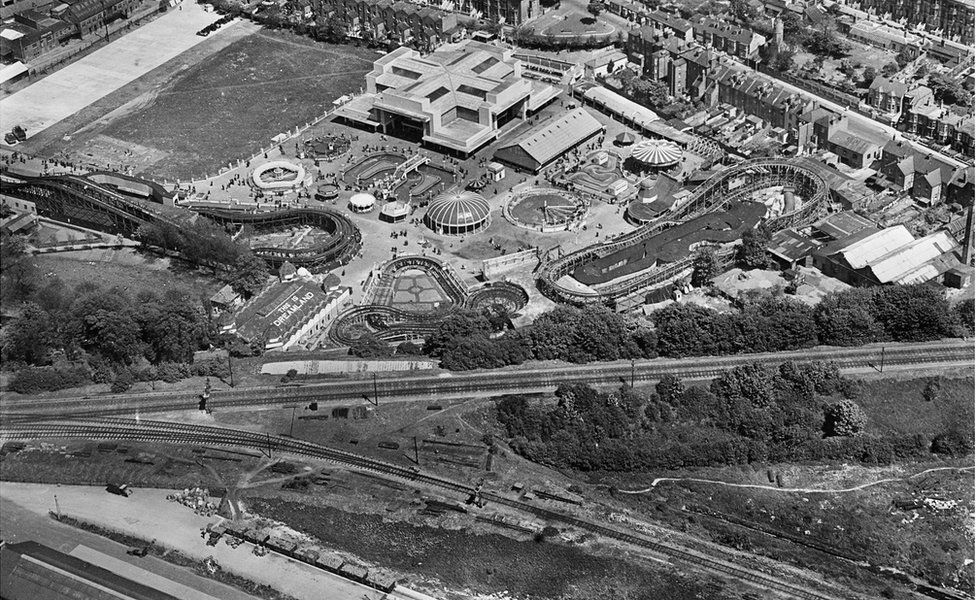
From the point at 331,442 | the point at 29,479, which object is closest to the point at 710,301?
the point at 331,442

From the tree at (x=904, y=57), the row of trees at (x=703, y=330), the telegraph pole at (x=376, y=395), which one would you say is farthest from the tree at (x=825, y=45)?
the telegraph pole at (x=376, y=395)

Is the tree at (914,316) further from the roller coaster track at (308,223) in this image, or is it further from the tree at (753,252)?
the roller coaster track at (308,223)

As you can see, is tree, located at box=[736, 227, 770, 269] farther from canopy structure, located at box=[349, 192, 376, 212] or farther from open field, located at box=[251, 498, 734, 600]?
open field, located at box=[251, 498, 734, 600]

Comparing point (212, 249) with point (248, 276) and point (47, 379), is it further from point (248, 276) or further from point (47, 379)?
point (47, 379)

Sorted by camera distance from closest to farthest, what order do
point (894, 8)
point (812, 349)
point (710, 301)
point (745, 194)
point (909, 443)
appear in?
point (909, 443)
point (812, 349)
point (710, 301)
point (745, 194)
point (894, 8)

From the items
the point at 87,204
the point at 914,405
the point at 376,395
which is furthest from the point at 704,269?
the point at 87,204

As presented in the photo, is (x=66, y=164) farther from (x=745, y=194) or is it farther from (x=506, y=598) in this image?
(x=506, y=598)

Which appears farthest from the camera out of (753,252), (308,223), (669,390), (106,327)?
(308,223)
